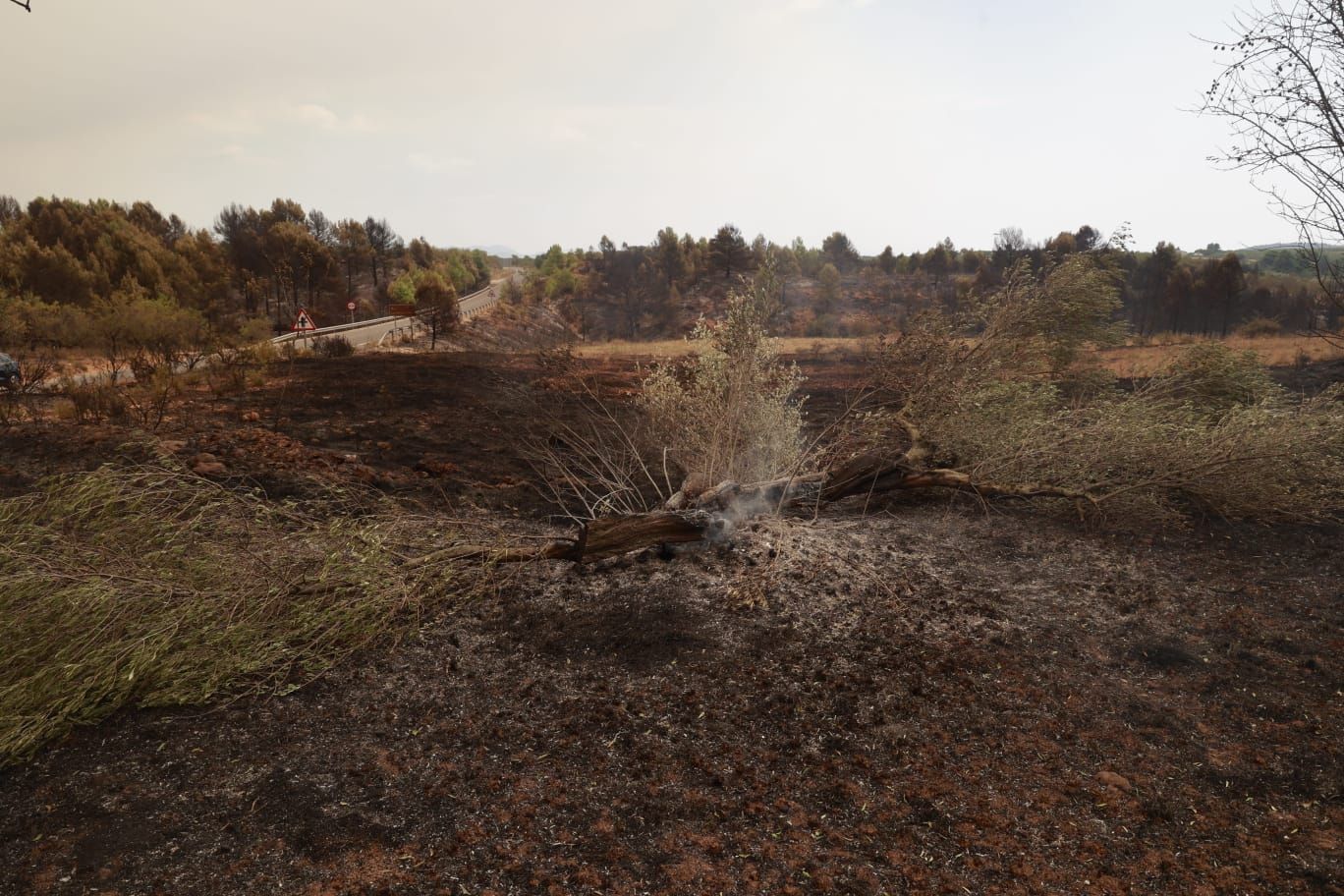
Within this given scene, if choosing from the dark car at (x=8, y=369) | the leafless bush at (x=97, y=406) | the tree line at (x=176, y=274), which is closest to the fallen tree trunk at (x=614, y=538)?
the leafless bush at (x=97, y=406)

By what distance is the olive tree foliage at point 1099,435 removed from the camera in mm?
5996

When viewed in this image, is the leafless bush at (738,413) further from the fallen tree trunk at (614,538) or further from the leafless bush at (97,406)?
the leafless bush at (97,406)

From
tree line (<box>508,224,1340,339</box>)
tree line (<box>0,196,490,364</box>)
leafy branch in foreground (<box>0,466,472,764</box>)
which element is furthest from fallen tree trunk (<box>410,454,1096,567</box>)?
tree line (<box>508,224,1340,339</box>)

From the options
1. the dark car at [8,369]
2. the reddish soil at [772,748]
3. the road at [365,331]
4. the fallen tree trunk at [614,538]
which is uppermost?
the road at [365,331]

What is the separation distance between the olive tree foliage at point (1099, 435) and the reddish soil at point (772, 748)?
73 cm

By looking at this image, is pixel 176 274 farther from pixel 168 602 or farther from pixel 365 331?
pixel 168 602

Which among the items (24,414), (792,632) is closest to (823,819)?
(792,632)

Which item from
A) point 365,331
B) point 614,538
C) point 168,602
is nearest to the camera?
point 168,602

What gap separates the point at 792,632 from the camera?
4.46 metres

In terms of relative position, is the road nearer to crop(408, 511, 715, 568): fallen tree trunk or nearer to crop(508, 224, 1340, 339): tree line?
crop(508, 224, 1340, 339): tree line

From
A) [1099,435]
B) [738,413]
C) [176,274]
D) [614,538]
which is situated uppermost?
[176,274]

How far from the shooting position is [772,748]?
11.0 ft

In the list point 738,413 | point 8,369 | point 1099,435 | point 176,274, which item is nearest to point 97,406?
point 8,369

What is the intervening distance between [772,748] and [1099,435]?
4.77 metres
